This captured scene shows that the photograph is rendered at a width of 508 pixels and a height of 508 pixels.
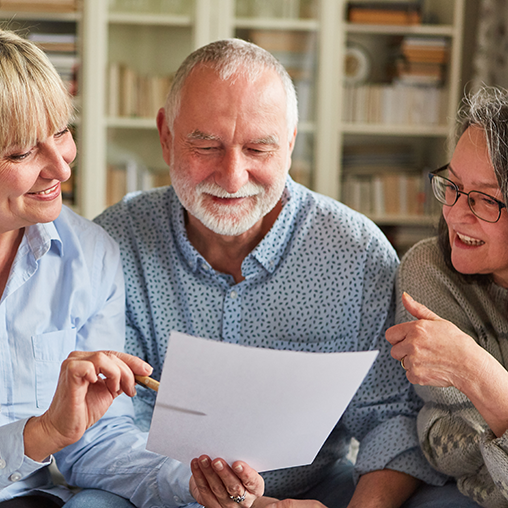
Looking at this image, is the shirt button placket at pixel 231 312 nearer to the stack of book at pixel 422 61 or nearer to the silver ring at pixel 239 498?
the silver ring at pixel 239 498

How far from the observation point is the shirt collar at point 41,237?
3.88 ft

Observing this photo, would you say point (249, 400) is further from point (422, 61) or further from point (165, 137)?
point (422, 61)

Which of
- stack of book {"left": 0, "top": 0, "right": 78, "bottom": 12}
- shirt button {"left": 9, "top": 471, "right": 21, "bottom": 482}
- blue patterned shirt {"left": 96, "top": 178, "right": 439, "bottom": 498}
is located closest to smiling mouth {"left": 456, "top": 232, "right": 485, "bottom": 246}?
blue patterned shirt {"left": 96, "top": 178, "right": 439, "bottom": 498}

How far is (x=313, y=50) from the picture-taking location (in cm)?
342

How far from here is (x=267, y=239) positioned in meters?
1.36

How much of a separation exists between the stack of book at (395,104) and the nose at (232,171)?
7.64 ft

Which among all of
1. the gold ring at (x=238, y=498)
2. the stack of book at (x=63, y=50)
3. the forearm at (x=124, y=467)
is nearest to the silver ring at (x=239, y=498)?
the gold ring at (x=238, y=498)

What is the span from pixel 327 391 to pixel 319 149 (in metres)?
2.67

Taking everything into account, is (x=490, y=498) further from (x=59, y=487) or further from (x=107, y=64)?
(x=107, y=64)

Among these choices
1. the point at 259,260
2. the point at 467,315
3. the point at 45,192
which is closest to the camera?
the point at 45,192

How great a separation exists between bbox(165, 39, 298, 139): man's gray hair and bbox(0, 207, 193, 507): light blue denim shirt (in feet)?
1.15

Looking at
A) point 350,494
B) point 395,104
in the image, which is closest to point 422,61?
point 395,104

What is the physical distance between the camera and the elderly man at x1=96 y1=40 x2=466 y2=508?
1.27 meters

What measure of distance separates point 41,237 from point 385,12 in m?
2.75
